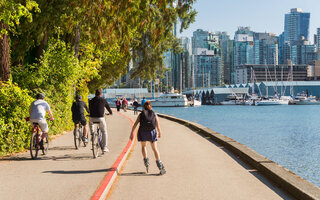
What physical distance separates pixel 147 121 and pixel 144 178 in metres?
1.25

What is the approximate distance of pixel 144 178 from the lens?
8219mm

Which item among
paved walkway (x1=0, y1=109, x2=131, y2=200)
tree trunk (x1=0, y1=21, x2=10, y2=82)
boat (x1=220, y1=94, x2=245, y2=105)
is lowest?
boat (x1=220, y1=94, x2=245, y2=105)

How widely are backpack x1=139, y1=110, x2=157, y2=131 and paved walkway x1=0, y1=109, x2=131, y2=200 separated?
4.49 ft

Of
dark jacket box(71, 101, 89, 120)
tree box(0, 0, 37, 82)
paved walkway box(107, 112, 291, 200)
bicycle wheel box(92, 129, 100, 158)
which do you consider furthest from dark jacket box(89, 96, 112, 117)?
tree box(0, 0, 37, 82)

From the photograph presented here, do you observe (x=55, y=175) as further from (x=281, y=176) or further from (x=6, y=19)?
(x=281, y=176)

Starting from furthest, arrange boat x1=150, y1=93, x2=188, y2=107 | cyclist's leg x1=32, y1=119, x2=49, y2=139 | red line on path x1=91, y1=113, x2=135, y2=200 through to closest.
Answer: boat x1=150, y1=93, x2=188, y2=107 < cyclist's leg x1=32, y1=119, x2=49, y2=139 < red line on path x1=91, y1=113, x2=135, y2=200

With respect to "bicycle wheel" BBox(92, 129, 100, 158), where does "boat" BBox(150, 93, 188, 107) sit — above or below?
below

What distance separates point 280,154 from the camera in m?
22.0

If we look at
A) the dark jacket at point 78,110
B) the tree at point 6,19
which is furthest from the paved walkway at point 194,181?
the tree at point 6,19

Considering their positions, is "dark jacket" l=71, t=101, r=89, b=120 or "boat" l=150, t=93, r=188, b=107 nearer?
"dark jacket" l=71, t=101, r=89, b=120

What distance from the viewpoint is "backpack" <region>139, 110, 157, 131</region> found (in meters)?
8.48

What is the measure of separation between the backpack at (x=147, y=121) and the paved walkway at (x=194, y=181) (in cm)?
109

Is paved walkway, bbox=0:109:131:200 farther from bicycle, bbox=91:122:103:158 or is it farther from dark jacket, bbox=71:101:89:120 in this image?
dark jacket, bbox=71:101:89:120

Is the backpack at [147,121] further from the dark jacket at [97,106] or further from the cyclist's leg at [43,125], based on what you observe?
the cyclist's leg at [43,125]
